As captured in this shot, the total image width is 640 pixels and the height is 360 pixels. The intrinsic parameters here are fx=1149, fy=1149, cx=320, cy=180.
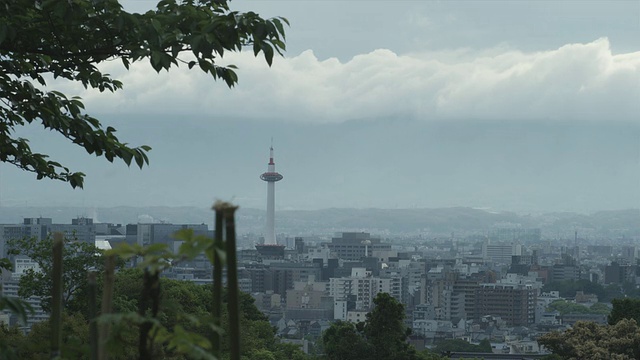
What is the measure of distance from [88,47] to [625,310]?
22726 millimetres

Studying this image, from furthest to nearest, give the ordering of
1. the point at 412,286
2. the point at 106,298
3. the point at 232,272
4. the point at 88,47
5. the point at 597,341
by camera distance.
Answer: the point at 412,286
the point at 597,341
the point at 88,47
the point at 106,298
the point at 232,272

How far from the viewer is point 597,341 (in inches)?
901

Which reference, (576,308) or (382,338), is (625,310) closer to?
(382,338)

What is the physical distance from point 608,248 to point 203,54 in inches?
7816

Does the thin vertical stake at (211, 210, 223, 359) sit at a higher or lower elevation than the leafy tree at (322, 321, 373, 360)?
higher

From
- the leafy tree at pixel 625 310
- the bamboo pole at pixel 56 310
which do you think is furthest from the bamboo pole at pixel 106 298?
the leafy tree at pixel 625 310

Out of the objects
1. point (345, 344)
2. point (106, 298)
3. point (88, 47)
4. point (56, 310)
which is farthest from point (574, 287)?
point (106, 298)

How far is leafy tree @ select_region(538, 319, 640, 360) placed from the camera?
22.0 meters

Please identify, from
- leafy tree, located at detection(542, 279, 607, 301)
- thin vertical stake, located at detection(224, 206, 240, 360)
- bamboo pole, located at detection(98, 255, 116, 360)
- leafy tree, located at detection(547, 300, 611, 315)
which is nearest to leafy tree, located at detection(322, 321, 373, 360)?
bamboo pole, located at detection(98, 255, 116, 360)

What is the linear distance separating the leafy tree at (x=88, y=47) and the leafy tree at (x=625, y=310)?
2184cm

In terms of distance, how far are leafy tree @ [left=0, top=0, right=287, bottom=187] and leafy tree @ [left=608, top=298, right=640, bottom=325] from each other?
21.8 m

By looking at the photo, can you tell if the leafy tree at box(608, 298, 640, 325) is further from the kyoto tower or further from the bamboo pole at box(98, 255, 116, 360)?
the kyoto tower

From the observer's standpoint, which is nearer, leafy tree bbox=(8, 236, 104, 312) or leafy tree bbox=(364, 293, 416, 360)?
leafy tree bbox=(8, 236, 104, 312)

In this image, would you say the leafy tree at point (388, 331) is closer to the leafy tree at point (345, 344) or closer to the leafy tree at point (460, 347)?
the leafy tree at point (345, 344)
